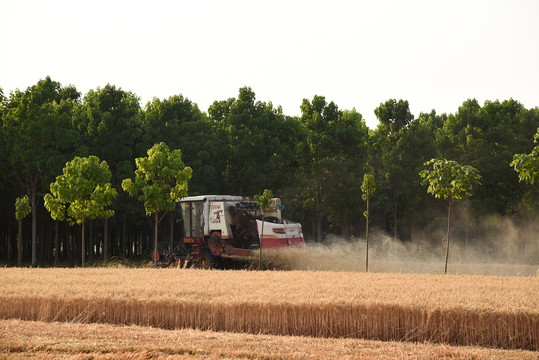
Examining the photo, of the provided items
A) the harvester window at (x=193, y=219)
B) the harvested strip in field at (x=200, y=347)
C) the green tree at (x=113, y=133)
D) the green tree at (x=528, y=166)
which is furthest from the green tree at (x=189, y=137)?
the harvested strip in field at (x=200, y=347)

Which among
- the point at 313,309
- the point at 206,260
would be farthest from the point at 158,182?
the point at 313,309

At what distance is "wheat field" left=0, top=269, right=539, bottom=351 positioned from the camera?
10.4 metres

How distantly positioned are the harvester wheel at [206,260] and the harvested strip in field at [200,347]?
15.1m

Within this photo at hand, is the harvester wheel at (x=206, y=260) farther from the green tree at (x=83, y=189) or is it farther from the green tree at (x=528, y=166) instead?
the green tree at (x=528, y=166)

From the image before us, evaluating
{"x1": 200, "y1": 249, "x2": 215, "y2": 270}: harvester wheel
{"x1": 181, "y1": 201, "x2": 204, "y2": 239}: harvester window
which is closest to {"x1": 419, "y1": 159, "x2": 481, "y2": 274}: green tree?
{"x1": 200, "y1": 249, "x2": 215, "y2": 270}: harvester wheel

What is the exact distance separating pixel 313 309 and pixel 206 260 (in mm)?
15862

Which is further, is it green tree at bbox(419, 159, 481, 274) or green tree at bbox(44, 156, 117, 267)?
green tree at bbox(44, 156, 117, 267)

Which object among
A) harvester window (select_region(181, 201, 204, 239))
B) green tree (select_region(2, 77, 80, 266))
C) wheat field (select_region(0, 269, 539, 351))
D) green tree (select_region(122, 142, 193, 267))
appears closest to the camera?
wheat field (select_region(0, 269, 539, 351))

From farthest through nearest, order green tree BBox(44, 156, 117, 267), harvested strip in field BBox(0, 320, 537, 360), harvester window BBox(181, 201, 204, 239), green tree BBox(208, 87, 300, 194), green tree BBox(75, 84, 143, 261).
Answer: green tree BBox(208, 87, 300, 194)
green tree BBox(75, 84, 143, 261)
green tree BBox(44, 156, 117, 267)
harvester window BBox(181, 201, 204, 239)
harvested strip in field BBox(0, 320, 537, 360)

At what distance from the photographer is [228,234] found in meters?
25.7

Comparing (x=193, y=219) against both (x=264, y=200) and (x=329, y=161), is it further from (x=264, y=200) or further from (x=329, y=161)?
(x=329, y=161)

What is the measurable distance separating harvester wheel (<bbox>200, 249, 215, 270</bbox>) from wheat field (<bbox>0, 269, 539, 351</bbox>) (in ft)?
36.8

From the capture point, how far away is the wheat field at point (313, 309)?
34.2ft

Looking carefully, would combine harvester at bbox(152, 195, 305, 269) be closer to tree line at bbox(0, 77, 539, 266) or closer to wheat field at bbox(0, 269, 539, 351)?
wheat field at bbox(0, 269, 539, 351)
